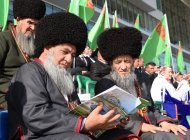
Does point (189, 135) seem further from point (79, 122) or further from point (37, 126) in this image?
point (37, 126)

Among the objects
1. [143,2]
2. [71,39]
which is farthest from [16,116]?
[143,2]

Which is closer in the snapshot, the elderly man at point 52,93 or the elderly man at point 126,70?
the elderly man at point 52,93

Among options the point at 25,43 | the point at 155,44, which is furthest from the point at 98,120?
the point at 155,44

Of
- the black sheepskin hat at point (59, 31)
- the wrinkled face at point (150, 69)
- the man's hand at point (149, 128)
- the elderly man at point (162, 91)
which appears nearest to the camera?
the black sheepskin hat at point (59, 31)

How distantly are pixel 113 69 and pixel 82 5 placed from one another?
6.03 m

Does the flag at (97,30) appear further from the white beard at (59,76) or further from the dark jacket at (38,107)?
the dark jacket at (38,107)

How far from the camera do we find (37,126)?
1962 millimetres

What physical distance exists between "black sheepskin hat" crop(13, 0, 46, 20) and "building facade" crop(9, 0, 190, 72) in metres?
12.9

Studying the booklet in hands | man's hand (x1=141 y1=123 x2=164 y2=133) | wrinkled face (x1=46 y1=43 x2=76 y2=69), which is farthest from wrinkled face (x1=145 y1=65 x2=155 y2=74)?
the booklet in hands

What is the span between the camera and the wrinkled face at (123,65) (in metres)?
3.19

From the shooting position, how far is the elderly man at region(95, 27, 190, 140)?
114 inches

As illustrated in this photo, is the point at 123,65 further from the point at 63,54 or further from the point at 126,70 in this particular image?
the point at 63,54

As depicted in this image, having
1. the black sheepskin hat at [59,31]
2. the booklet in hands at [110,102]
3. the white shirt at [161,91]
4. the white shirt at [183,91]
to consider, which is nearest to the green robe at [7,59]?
the black sheepskin hat at [59,31]

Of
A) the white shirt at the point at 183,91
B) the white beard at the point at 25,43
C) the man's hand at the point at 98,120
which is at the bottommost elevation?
the white shirt at the point at 183,91
